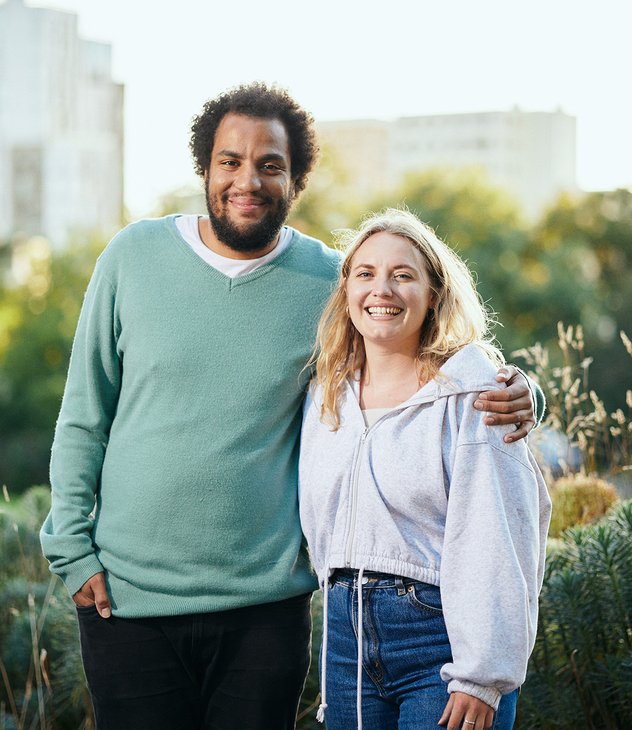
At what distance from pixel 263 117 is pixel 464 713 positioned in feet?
5.61

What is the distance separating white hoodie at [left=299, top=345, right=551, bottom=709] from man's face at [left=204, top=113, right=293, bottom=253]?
0.59m

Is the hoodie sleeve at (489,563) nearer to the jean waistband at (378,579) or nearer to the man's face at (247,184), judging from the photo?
the jean waistband at (378,579)

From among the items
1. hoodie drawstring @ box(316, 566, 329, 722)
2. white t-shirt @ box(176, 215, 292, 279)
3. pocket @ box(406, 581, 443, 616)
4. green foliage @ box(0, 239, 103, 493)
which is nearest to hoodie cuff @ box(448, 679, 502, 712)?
pocket @ box(406, 581, 443, 616)

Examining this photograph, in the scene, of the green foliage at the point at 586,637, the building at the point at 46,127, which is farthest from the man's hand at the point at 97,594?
the building at the point at 46,127

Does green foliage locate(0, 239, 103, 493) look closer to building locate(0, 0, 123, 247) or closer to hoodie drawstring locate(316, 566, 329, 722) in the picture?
hoodie drawstring locate(316, 566, 329, 722)

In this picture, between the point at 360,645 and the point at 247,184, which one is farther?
the point at 247,184

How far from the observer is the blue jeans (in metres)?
2.52

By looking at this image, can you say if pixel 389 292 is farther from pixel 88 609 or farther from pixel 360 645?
pixel 88 609

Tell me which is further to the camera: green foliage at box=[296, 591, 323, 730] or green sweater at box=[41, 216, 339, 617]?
green foliage at box=[296, 591, 323, 730]

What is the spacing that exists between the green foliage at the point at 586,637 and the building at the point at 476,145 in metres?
90.6

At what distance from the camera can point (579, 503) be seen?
14.8 feet

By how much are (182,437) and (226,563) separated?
0.36 meters

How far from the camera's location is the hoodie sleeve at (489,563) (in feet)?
7.93

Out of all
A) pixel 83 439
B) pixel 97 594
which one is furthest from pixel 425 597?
pixel 83 439
